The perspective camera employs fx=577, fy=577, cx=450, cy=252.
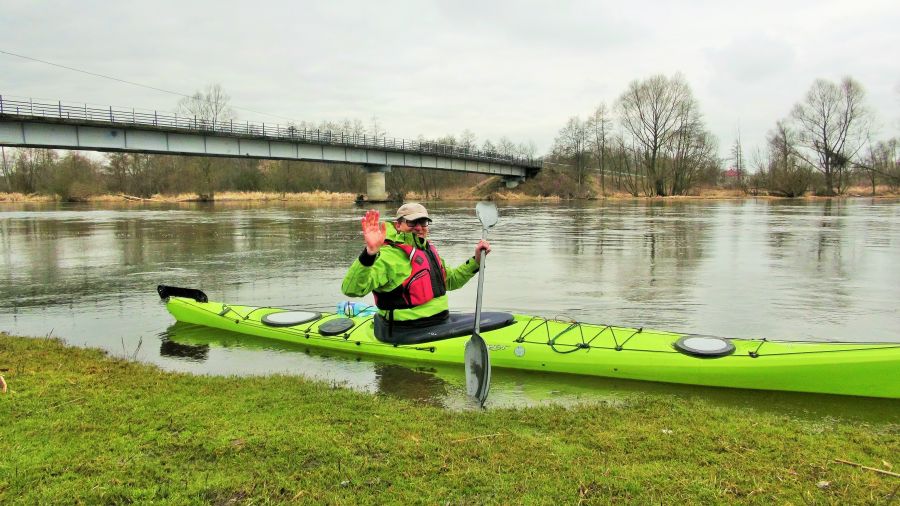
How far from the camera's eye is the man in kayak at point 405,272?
16.5 ft

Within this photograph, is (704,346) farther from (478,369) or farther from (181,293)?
(181,293)

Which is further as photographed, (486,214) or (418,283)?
(486,214)

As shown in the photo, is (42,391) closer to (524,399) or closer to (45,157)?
(524,399)

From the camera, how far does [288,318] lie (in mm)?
7238

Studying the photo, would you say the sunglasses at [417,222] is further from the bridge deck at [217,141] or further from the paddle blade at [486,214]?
the bridge deck at [217,141]

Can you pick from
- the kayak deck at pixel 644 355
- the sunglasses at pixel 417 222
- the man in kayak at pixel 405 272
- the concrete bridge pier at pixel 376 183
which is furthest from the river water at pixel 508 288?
the concrete bridge pier at pixel 376 183

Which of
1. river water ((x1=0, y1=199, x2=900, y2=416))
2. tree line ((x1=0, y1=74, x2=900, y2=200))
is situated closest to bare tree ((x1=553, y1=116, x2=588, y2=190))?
tree line ((x1=0, y1=74, x2=900, y2=200))

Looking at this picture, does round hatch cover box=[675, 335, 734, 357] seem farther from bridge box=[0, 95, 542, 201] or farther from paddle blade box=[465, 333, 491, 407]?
bridge box=[0, 95, 542, 201]

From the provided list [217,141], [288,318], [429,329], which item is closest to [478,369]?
[429,329]

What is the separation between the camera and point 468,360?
204 inches

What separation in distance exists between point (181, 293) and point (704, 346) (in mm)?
6900

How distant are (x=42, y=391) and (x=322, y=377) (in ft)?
7.56

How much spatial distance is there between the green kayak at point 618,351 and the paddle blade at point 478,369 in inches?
31.3

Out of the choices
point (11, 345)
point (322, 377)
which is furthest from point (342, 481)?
point (11, 345)
